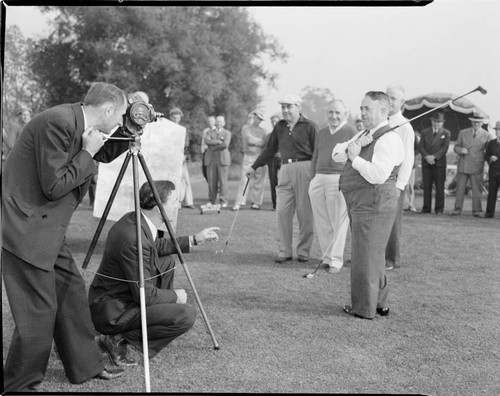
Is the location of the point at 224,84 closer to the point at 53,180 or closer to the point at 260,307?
the point at 260,307

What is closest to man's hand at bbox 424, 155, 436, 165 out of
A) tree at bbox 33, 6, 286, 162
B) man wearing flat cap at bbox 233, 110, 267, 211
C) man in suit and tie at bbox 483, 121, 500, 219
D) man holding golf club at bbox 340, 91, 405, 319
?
man in suit and tie at bbox 483, 121, 500, 219

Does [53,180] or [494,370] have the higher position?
[53,180]

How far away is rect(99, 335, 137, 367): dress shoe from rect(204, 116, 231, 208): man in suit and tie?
993 centimetres

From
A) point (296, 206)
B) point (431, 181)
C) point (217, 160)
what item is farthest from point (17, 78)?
point (431, 181)

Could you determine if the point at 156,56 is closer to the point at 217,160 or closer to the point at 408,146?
the point at 217,160

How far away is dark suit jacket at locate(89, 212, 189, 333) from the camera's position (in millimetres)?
4117

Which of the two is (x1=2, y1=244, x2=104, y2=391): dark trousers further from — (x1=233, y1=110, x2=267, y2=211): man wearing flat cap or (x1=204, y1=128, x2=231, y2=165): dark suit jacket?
(x1=204, y1=128, x2=231, y2=165): dark suit jacket

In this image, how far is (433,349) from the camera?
4562 millimetres

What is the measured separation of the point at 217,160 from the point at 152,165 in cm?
708

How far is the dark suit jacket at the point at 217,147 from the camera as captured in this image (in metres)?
14.3

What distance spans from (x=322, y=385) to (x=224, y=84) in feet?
54.4

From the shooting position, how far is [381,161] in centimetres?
503

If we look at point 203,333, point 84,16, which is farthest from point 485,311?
point 84,16

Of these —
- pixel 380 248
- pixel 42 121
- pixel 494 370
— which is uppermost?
pixel 42 121
